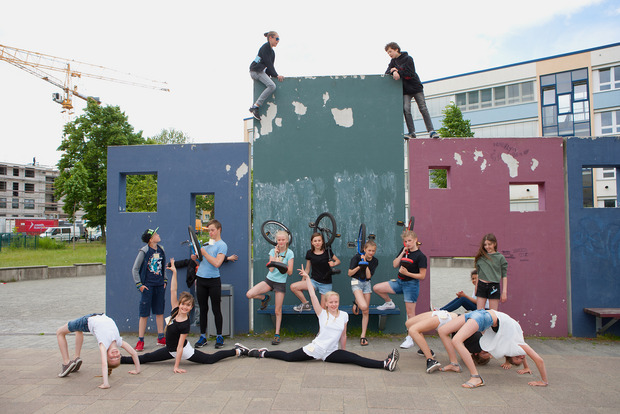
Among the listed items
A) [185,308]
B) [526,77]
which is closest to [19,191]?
[526,77]

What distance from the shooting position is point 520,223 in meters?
7.57

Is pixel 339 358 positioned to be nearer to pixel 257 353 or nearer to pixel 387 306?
pixel 257 353

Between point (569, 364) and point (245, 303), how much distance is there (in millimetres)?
5103

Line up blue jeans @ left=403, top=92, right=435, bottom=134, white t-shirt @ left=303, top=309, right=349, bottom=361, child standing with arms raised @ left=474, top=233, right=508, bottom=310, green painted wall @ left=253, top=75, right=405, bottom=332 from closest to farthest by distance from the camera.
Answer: white t-shirt @ left=303, top=309, right=349, bottom=361
child standing with arms raised @ left=474, top=233, right=508, bottom=310
green painted wall @ left=253, top=75, right=405, bottom=332
blue jeans @ left=403, top=92, right=435, bottom=134

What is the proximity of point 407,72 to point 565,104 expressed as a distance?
29.2 m

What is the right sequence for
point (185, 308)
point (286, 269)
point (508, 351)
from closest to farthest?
1. point (508, 351)
2. point (185, 308)
3. point (286, 269)

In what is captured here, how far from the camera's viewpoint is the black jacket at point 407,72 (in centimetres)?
770

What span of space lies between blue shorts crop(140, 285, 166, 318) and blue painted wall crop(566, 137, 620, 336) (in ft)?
23.6

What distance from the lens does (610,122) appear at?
1148 inches

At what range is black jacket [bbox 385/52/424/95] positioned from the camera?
7.70 meters

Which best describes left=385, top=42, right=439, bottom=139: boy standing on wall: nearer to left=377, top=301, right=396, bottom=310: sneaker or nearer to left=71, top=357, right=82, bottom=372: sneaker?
left=377, top=301, right=396, bottom=310: sneaker

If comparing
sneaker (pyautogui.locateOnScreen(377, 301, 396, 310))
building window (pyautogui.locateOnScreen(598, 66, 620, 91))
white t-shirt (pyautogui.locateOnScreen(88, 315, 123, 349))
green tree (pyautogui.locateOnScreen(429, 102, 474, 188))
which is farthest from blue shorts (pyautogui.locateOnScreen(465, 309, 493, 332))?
building window (pyautogui.locateOnScreen(598, 66, 620, 91))

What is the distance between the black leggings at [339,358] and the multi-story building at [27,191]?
9024 centimetres

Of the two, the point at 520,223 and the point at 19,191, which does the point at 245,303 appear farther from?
the point at 19,191
